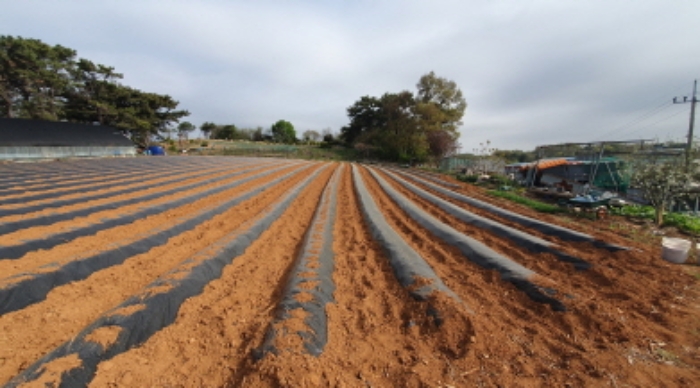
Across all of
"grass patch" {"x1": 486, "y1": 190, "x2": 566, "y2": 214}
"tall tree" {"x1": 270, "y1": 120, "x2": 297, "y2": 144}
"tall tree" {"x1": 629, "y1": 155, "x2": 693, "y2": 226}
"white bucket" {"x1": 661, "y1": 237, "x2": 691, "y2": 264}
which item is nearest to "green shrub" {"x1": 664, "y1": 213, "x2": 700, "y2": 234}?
"tall tree" {"x1": 629, "y1": 155, "x2": 693, "y2": 226}

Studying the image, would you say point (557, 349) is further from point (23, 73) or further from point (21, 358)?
point (23, 73)

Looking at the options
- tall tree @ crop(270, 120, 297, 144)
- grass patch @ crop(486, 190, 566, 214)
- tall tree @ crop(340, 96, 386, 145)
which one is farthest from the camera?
tall tree @ crop(270, 120, 297, 144)

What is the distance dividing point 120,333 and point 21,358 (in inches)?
24.9

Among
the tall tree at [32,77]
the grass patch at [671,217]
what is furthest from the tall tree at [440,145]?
the tall tree at [32,77]

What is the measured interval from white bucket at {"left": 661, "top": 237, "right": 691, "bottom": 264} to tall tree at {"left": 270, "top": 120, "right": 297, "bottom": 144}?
2543 inches

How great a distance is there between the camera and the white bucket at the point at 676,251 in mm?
4484

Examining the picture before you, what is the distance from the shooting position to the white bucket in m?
4.48

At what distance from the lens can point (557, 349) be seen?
95.3 inches

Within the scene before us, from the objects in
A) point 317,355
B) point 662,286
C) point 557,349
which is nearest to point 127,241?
point 317,355

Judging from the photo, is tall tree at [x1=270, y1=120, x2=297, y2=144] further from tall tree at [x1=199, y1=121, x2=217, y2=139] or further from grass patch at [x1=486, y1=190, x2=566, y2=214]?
grass patch at [x1=486, y1=190, x2=566, y2=214]

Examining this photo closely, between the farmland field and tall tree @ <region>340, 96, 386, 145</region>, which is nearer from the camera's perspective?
the farmland field

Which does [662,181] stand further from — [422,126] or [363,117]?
[363,117]

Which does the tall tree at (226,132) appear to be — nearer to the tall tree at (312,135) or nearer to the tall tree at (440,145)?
the tall tree at (312,135)

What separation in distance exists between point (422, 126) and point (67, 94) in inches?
1376
